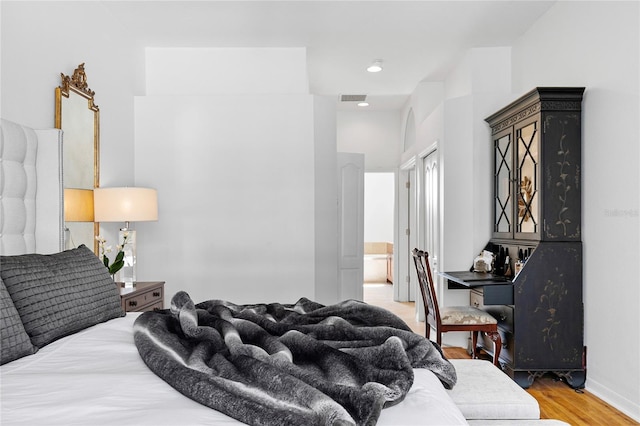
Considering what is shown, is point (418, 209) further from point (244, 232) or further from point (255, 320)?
point (255, 320)

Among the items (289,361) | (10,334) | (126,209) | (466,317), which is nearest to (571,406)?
(466,317)

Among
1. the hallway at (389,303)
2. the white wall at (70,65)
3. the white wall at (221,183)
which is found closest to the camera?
the white wall at (70,65)

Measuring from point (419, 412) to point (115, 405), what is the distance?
0.79m

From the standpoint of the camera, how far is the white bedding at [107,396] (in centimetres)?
124

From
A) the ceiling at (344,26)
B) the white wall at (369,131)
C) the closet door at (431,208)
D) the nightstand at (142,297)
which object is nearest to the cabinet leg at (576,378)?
the closet door at (431,208)

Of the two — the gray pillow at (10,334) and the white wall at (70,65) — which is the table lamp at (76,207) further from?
the gray pillow at (10,334)

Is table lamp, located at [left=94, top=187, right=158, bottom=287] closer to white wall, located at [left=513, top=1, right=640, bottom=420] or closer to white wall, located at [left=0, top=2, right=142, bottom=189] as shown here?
white wall, located at [left=0, top=2, right=142, bottom=189]

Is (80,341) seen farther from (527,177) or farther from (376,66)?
(376,66)

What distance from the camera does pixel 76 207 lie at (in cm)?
350

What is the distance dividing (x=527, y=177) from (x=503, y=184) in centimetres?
47

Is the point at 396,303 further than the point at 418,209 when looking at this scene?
Yes

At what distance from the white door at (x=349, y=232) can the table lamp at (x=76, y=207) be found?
3173 millimetres

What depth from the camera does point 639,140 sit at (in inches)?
119

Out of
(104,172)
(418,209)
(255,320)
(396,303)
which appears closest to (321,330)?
(255,320)
